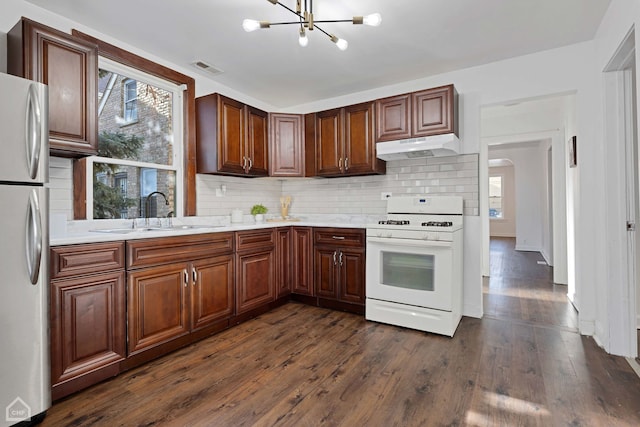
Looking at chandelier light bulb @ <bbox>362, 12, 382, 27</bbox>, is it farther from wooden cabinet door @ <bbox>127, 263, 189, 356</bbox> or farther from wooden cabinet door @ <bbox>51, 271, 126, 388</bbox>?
wooden cabinet door @ <bbox>51, 271, 126, 388</bbox>

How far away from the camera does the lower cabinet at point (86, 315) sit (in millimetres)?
1823

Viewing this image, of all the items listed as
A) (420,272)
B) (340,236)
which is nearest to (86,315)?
(340,236)

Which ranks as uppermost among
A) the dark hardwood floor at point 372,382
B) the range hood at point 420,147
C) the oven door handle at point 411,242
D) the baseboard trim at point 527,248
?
the range hood at point 420,147

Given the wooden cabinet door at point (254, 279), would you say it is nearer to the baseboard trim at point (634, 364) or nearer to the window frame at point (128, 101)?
the window frame at point (128, 101)

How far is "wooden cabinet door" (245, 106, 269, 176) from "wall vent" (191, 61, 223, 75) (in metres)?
0.47

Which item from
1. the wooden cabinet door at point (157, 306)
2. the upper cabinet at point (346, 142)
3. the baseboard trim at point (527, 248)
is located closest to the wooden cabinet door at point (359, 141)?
the upper cabinet at point (346, 142)

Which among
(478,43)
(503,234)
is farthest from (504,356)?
(503,234)

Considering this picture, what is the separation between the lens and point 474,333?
283cm

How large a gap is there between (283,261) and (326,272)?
19.8 inches

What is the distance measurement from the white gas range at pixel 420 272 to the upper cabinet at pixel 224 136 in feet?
5.28

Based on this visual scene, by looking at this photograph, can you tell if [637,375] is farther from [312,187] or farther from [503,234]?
[503,234]

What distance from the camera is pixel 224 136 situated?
3357 millimetres

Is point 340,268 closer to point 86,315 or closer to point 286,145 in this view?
point 286,145

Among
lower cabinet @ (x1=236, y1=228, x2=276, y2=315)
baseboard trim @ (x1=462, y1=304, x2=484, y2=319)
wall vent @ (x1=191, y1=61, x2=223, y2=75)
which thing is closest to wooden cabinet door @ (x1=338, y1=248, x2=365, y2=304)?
lower cabinet @ (x1=236, y1=228, x2=276, y2=315)
